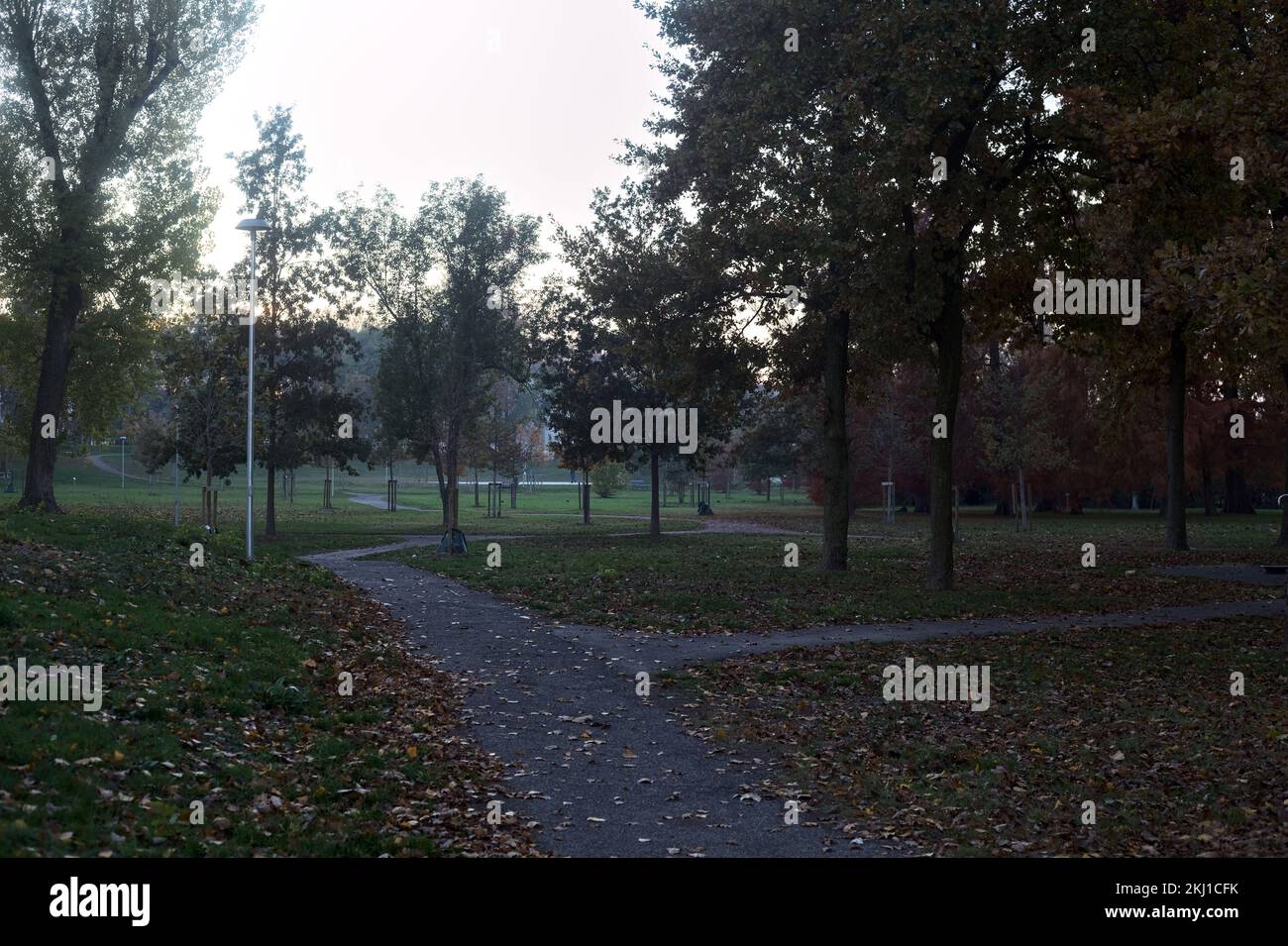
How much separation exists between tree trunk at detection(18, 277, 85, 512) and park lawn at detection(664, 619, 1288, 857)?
60.0ft

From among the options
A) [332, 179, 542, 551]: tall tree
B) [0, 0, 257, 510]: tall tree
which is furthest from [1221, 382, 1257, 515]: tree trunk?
[0, 0, 257, 510]: tall tree

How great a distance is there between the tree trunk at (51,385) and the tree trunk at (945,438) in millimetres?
19327

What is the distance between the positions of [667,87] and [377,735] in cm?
1860

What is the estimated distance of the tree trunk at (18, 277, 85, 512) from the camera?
24.8m

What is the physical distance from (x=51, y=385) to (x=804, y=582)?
17.9m

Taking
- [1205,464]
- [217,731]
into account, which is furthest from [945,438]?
[1205,464]

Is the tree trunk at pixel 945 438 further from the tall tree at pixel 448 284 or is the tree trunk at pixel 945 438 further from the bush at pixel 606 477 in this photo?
the bush at pixel 606 477

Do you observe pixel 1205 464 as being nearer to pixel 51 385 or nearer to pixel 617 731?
pixel 51 385

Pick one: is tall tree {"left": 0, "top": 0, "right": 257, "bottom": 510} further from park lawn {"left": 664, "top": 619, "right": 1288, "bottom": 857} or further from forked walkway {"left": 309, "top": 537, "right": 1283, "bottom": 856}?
park lawn {"left": 664, "top": 619, "right": 1288, "bottom": 857}

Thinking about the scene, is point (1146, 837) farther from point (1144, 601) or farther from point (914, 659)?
point (1144, 601)

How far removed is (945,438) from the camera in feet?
70.1

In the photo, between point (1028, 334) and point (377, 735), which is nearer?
point (377, 735)
